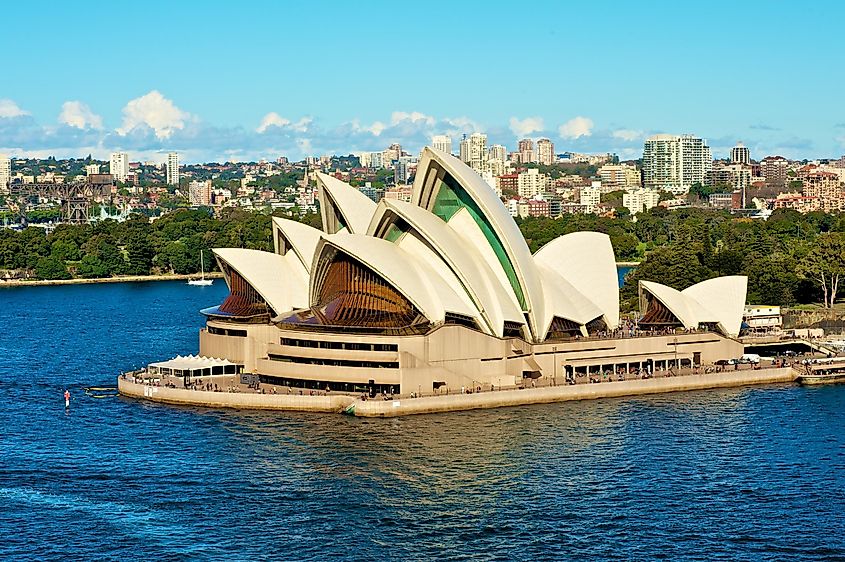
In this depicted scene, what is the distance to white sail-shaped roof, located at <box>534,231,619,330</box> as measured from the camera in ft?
213

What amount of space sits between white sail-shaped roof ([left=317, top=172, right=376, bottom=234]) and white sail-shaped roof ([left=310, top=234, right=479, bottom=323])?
22.6 feet

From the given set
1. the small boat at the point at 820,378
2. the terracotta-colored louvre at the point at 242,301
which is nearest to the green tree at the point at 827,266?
the small boat at the point at 820,378

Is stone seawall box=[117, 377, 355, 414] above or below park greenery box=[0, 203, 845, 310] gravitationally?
below

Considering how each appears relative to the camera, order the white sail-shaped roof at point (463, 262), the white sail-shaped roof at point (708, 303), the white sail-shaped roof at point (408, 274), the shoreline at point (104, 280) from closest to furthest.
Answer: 1. the white sail-shaped roof at point (408, 274)
2. the white sail-shaped roof at point (463, 262)
3. the white sail-shaped roof at point (708, 303)
4. the shoreline at point (104, 280)

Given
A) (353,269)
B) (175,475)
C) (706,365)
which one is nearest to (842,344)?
(706,365)

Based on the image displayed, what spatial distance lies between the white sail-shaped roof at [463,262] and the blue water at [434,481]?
5.07 meters

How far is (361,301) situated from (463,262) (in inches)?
185

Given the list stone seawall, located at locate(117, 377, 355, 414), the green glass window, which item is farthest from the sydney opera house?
stone seawall, located at locate(117, 377, 355, 414)

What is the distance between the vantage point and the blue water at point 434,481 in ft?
122

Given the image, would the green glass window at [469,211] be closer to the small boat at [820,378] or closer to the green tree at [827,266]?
the small boat at [820,378]

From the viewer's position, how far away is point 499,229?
59.9 m

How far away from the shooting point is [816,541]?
37469mm

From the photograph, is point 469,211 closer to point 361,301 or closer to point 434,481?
point 361,301

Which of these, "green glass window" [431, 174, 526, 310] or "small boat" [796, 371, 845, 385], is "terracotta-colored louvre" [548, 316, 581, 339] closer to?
"green glass window" [431, 174, 526, 310]
